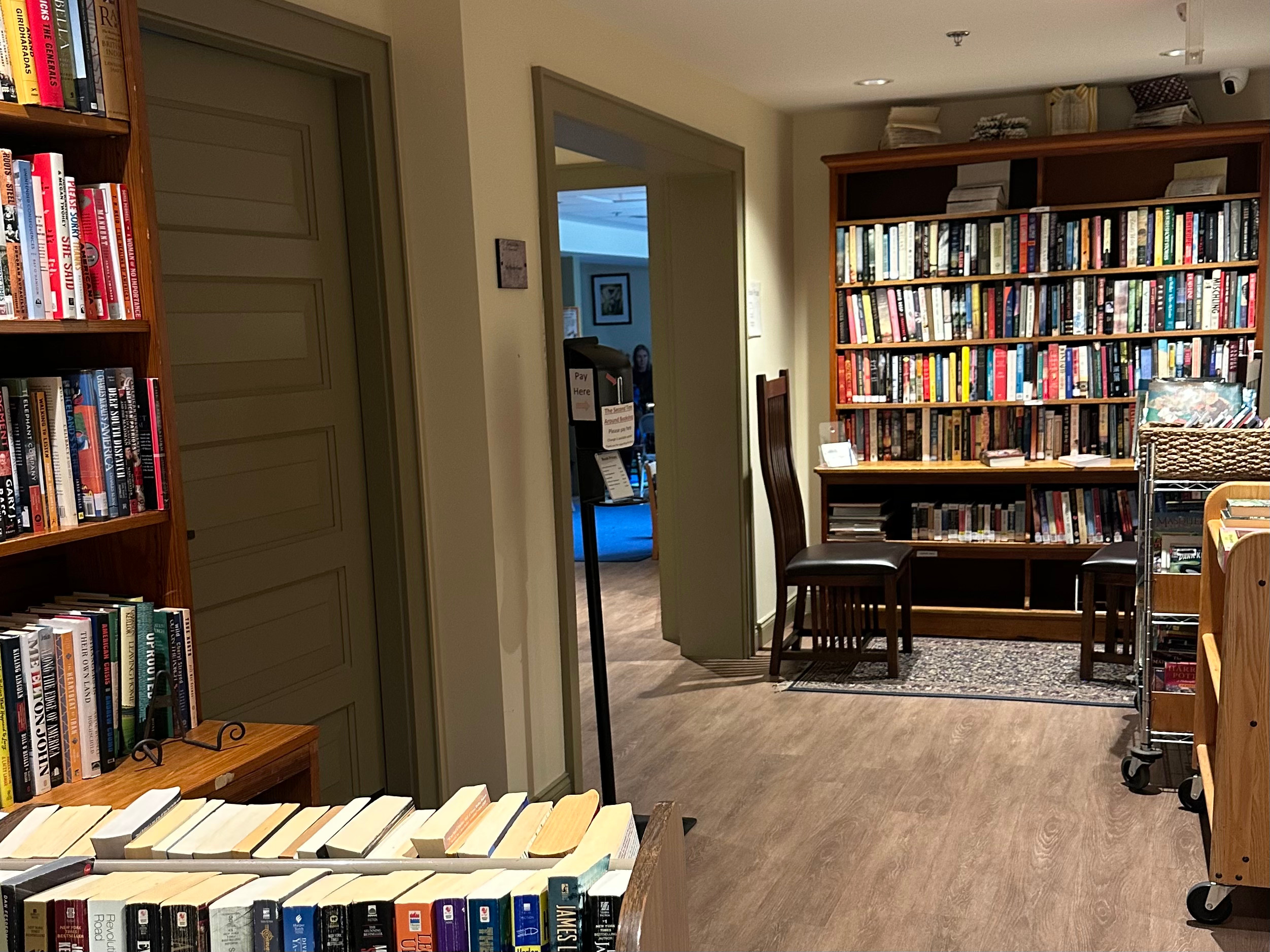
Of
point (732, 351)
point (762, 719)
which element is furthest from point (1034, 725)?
point (732, 351)

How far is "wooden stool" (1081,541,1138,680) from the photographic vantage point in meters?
4.71

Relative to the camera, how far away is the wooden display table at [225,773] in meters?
1.89

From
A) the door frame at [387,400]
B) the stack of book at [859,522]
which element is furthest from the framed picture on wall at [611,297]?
the door frame at [387,400]

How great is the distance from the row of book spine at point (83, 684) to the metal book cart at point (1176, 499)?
8.88 feet

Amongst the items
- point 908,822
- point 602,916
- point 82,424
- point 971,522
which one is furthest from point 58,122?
point 971,522

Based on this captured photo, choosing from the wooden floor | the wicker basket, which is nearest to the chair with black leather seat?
the wooden floor

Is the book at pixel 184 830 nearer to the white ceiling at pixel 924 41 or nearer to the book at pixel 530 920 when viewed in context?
the book at pixel 530 920

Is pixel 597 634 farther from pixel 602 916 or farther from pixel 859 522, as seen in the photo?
pixel 859 522

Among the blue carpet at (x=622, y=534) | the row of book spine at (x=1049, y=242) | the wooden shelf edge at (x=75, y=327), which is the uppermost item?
the row of book spine at (x=1049, y=242)

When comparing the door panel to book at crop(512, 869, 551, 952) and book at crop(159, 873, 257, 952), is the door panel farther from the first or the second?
book at crop(512, 869, 551, 952)

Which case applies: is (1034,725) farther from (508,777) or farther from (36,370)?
(36,370)

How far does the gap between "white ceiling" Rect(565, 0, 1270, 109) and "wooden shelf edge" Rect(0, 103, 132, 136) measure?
1.99m

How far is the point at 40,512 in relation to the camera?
1.90 metres

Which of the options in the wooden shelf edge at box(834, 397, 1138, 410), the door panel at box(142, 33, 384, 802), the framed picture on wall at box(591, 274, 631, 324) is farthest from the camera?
the framed picture on wall at box(591, 274, 631, 324)
